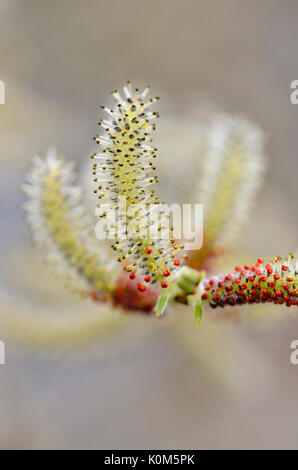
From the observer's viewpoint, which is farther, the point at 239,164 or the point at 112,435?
the point at 112,435

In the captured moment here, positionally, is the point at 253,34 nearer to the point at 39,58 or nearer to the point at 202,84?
the point at 202,84

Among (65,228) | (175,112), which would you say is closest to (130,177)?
(65,228)

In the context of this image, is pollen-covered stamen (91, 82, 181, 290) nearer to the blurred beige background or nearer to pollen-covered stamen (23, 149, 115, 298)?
pollen-covered stamen (23, 149, 115, 298)

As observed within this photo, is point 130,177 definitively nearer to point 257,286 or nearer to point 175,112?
point 257,286

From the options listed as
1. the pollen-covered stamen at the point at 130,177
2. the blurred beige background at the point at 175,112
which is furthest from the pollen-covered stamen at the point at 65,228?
the blurred beige background at the point at 175,112

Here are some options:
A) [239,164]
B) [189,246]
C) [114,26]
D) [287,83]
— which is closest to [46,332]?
[189,246]

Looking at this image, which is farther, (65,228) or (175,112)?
(175,112)
